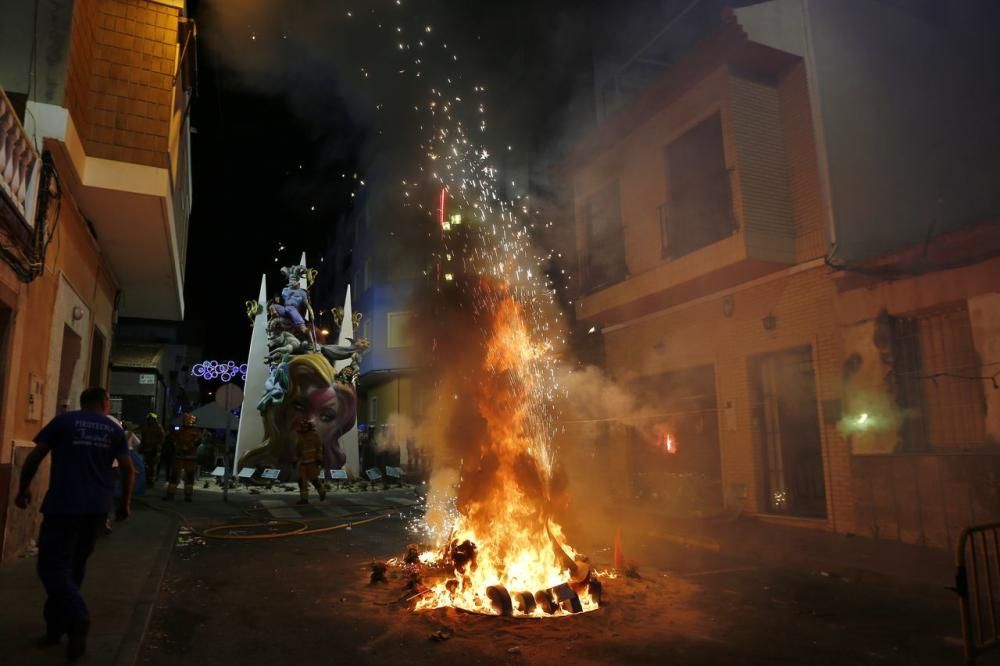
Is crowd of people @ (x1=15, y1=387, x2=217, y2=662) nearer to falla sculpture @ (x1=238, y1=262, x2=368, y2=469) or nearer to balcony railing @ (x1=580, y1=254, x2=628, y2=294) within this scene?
balcony railing @ (x1=580, y1=254, x2=628, y2=294)

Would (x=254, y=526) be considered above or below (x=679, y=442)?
below

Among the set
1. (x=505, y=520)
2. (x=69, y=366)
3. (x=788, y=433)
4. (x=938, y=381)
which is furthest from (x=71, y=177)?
(x=938, y=381)

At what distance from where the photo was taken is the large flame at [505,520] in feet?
20.4

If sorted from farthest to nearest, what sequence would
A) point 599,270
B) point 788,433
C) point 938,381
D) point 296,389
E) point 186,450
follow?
point 296,389 → point 599,270 → point 186,450 → point 788,433 → point 938,381

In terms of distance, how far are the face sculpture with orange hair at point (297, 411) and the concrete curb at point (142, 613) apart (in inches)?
475

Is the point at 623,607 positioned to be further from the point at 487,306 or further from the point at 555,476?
the point at 487,306

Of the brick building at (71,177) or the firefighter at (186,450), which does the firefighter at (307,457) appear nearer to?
the firefighter at (186,450)

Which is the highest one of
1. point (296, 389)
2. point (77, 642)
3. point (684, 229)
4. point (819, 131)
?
point (819, 131)

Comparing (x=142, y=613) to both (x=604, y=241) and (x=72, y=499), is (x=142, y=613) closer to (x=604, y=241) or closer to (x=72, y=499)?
(x=72, y=499)

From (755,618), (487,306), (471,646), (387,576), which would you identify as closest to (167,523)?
(387,576)

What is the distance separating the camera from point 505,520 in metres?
6.89

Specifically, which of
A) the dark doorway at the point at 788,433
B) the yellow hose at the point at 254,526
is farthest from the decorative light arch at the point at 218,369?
the dark doorway at the point at 788,433

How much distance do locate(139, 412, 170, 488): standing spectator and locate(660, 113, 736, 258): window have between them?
1305cm

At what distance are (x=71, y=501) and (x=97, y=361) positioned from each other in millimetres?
10539
